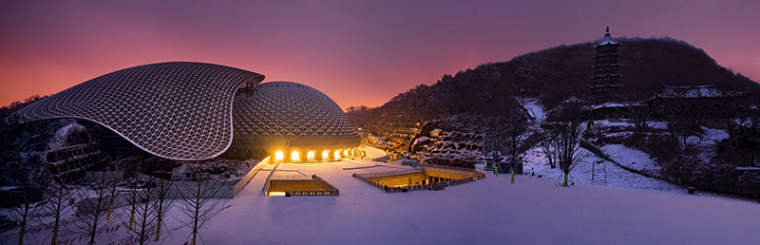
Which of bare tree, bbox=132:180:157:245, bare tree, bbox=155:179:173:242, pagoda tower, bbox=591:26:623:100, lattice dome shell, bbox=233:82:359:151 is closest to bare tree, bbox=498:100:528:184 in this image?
pagoda tower, bbox=591:26:623:100

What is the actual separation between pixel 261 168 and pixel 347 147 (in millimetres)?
15008

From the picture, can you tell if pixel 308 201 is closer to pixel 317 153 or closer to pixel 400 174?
pixel 400 174

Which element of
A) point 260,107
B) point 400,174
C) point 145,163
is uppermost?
point 260,107

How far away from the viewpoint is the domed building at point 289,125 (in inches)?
1738

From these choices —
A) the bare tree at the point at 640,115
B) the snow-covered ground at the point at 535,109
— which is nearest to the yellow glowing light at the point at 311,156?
the bare tree at the point at 640,115

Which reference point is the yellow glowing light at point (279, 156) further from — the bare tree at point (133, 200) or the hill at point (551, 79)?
the hill at point (551, 79)

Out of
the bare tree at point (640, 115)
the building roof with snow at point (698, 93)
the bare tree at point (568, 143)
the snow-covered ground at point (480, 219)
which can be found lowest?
the snow-covered ground at point (480, 219)

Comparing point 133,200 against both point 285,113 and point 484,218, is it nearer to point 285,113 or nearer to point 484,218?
point 484,218

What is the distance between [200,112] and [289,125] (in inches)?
515

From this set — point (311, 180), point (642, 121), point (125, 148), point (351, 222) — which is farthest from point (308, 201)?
point (642, 121)

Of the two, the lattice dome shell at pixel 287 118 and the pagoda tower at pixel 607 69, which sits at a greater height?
the pagoda tower at pixel 607 69

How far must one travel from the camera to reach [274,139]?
144 ft

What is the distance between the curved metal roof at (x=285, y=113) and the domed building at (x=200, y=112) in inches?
5.5

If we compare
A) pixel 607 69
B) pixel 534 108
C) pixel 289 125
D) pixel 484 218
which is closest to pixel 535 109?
pixel 534 108
